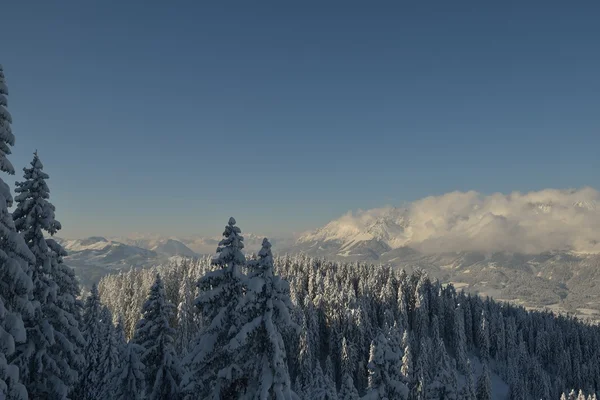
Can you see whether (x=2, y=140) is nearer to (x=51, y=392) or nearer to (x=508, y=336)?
(x=51, y=392)

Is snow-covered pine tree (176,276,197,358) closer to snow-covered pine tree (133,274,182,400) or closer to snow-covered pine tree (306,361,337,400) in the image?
snow-covered pine tree (306,361,337,400)

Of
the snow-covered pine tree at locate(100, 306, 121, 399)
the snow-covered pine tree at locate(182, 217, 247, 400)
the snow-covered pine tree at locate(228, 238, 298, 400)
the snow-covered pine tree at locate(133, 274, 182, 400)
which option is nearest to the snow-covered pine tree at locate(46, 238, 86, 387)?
the snow-covered pine tree at locate(133, 274, 182, 400)

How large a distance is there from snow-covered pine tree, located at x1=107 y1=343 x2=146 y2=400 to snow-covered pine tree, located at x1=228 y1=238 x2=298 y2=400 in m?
12.5

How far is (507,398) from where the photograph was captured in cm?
10300

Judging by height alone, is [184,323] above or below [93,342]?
below

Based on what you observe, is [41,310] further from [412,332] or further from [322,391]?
[412,332]

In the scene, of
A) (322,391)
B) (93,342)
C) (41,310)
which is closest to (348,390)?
(322,391)

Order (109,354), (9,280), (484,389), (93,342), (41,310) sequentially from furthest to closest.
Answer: (484,389) → (93,342) → (109,354) → (41,310) → (9,280)

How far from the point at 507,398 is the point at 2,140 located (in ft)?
398

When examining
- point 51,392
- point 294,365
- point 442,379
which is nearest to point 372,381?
point 442,379

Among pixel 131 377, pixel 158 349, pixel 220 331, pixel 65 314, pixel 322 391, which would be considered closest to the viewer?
pixel 220 331

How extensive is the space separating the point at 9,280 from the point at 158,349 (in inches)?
457

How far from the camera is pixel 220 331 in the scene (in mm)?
17219

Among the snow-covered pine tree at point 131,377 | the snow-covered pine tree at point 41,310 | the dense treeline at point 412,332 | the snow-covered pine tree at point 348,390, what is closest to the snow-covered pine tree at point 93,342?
the snow-covered pine tree at point 131,377
